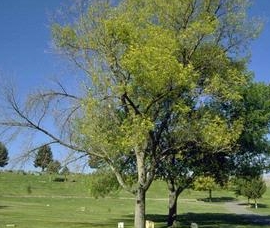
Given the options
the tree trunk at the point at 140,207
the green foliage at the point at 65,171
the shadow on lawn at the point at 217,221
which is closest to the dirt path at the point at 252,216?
the shadow on lawn at the point at 217,221

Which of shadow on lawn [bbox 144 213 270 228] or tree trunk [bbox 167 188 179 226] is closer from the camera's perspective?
tree trunk [bbox 167 188 179 226]

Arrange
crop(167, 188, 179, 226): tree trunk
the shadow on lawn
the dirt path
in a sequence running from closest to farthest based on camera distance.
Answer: crop(167, 188, 179, 226): tree trunk
the shadow on lawn
the dirt path

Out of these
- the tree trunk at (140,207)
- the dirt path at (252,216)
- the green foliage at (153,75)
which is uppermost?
the green foliage at (153,75)

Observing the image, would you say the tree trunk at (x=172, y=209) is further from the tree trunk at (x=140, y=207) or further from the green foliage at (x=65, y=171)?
the green foliage at (x=65, y=171)

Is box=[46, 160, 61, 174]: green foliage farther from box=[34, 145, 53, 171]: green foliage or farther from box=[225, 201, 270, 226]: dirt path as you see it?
box=[225, 201, 270, 226]: dirt path

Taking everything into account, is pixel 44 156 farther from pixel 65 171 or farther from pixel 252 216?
pixel 252 216

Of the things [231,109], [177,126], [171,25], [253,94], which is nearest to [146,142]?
[177,126]

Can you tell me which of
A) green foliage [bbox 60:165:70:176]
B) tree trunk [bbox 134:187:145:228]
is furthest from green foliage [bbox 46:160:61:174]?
tree trunk [bbox 134:187:145:228]

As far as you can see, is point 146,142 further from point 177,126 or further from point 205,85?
point 205,85

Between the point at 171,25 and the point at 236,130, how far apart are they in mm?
6521

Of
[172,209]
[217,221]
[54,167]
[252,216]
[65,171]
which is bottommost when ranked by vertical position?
[217,221]

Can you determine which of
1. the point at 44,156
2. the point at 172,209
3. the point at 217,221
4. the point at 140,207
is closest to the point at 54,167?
the point at 44,156

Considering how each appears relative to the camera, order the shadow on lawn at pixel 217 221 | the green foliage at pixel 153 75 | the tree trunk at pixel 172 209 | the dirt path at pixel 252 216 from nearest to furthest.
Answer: the green foliage at pixel 153 75, the tree trunk at pixel 172 209, the shadow on lawn at pixel 217 221, the dirt path at pixel 252 216

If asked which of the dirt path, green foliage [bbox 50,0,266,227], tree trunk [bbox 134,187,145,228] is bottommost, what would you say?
tree trunk [bbox 134,187,145,228]
